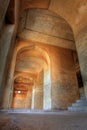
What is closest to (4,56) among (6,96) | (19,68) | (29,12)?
(6,96)

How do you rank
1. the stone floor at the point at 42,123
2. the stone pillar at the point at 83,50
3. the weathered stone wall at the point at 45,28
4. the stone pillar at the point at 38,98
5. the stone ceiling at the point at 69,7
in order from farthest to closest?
the stone pillar at the point at 38,98 < the weathered stone wall at the point at 45,28 < the stone ceiling at the point at 69,7 < the stone pillar at the point at 83,50 < the stone floor at the point at 42,123

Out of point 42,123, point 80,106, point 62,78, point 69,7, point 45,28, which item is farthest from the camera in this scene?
point 62,78

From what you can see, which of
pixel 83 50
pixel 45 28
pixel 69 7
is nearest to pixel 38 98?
pixel 45 28

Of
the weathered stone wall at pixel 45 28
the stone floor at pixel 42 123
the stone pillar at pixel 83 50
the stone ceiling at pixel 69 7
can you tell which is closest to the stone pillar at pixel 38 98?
the weathered stone wall at pixel 45 28

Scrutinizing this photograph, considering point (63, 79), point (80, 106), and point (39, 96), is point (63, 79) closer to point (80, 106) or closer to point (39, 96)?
point (80, 106)

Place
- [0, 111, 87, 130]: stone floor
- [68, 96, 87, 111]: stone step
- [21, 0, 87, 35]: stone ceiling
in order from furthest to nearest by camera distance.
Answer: [21, 0, 87, 35]: stone ceiling < [68, 96, 87, 111]: stone step < [0, 111, 87, 130]: stone floor

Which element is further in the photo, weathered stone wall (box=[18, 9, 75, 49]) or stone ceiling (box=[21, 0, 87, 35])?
weathered stone wall (box=[18, 9, 75, 49])

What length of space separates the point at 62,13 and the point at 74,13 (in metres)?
0.67

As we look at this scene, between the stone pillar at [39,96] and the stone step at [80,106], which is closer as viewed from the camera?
the stone step at [80,106]

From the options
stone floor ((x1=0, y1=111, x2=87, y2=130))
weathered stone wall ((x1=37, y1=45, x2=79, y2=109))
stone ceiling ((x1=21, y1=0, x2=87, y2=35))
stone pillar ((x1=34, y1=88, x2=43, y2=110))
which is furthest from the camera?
stone pillar ((x1=34, y1=88, x2=43, y2=110))

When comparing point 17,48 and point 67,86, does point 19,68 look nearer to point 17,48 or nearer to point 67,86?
point 17,48

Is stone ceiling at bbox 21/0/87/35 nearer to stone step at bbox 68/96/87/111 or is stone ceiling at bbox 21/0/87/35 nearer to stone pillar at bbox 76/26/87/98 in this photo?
stone pillar at bbox 76/26/87/98

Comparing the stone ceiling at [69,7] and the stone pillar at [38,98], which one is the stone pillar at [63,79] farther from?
the stone pillar at [38,98]

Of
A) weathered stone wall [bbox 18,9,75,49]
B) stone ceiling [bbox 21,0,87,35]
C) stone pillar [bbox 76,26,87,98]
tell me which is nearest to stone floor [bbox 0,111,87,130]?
stone pillar [bbox 76,26,87,98]
